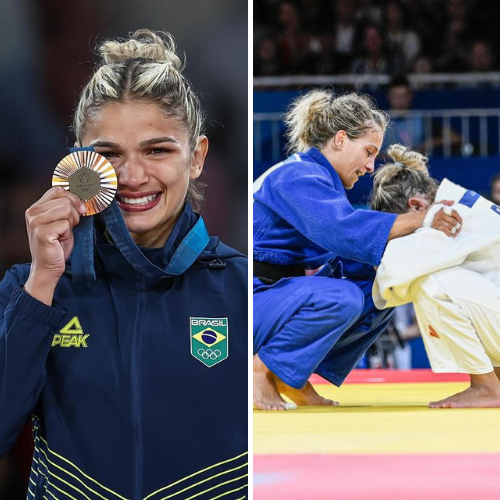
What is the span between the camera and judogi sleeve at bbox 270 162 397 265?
1404mm

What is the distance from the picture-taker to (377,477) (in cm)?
90

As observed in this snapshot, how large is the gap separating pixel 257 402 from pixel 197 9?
0.89 meters

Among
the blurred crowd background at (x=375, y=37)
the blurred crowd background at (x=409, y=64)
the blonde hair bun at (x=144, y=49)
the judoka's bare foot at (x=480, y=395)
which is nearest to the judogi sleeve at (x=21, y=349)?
the blonde hair bun at (x=144, y=49)

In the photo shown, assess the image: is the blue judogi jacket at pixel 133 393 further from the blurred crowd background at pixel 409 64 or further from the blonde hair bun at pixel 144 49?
the blurred crowd background at pixel 409 64

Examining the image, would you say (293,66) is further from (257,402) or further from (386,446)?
(386,446)

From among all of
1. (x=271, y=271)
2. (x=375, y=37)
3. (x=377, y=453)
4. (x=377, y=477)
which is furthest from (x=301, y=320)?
(x=375, y=37)

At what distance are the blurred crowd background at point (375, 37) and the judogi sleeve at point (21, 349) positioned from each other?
2.14 metres

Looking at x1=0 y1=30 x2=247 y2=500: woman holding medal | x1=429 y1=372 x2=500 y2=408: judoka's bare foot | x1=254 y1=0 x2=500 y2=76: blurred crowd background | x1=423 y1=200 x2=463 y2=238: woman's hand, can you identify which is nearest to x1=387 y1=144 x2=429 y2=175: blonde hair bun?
x1=423 y1=200 x2=463 y2=238: woman's hand

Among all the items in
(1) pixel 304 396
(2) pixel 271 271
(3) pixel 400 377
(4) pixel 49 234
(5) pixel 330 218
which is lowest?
(3) pixel 400 377

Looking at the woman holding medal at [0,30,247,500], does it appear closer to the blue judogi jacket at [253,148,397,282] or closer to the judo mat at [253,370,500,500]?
the judo mat at [253,370,500,500]

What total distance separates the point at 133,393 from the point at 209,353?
78 millimetres

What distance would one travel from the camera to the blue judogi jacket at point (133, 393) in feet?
2.51

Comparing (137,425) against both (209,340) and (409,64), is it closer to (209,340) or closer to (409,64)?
(209,340)

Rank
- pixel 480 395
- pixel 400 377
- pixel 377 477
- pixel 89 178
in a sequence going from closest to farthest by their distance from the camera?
1. pixel 89 178
2. pixel 377 477
3. pixel 480 395
4. pixel 400 377
